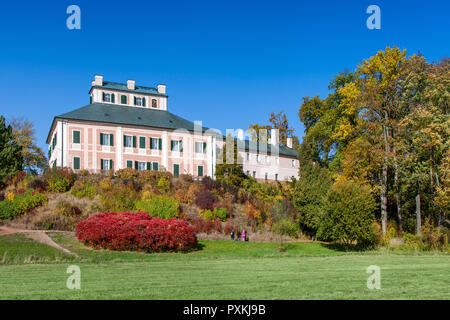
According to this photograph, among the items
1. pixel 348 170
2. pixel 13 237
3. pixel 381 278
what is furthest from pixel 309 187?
pixel 381 278

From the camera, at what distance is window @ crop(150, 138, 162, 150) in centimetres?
4505

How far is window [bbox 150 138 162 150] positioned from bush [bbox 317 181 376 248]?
20759 mm

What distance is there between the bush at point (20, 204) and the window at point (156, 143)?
14.6 m

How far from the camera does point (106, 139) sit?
43.1m

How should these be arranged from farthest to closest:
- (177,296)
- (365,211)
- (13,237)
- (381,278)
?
(365,211) → (13,237) → (381,278) → (177,296)

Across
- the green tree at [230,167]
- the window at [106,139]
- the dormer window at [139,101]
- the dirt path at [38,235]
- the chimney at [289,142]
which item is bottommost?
the dirt path at [38,235]

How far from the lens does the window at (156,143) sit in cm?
4505

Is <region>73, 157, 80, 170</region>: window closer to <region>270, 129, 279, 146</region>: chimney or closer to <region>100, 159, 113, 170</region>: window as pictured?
<region>100, 159, 113, 170</region>: window

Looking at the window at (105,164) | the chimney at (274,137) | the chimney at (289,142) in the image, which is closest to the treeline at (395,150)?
the window at (105,164)

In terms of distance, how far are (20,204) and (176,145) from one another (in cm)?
1831

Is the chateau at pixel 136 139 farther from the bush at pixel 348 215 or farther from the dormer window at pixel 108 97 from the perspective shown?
the bush at pixel 348 215

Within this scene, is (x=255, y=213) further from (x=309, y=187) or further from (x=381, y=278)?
(x=381, y=278)

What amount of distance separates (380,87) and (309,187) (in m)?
9.00

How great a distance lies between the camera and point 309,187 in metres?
34.7
